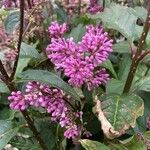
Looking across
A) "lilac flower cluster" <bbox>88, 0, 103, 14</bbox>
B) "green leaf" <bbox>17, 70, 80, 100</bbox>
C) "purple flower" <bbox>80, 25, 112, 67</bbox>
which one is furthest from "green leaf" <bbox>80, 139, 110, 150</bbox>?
"lilac flower cluster" <bbox>88, 0, 103, 14</bbox>

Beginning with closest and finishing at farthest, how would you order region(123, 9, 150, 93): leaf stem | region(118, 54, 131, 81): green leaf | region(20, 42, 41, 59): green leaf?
1. region(123, 9, 150, 93): leaf stem
2. region(20, 42, 41, 59): green leaf
3. region(118, 54, 131, 81): green leaf

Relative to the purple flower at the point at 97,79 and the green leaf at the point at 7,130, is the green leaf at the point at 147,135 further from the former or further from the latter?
the green leaf at the point at 7,130

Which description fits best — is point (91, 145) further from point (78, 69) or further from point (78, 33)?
point (78, 33)

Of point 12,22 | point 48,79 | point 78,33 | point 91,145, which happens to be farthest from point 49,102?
point 78,33

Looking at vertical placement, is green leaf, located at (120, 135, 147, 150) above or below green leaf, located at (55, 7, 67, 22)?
below

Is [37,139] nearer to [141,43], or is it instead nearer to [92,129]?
[92,129]

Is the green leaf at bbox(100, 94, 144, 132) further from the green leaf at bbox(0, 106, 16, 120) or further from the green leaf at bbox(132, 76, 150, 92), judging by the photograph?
the green leaf at bbox(0, 106, 16, 120)

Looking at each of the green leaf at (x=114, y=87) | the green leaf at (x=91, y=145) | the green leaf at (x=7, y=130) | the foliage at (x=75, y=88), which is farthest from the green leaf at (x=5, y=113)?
the green leaf at (x=91, y=145)
